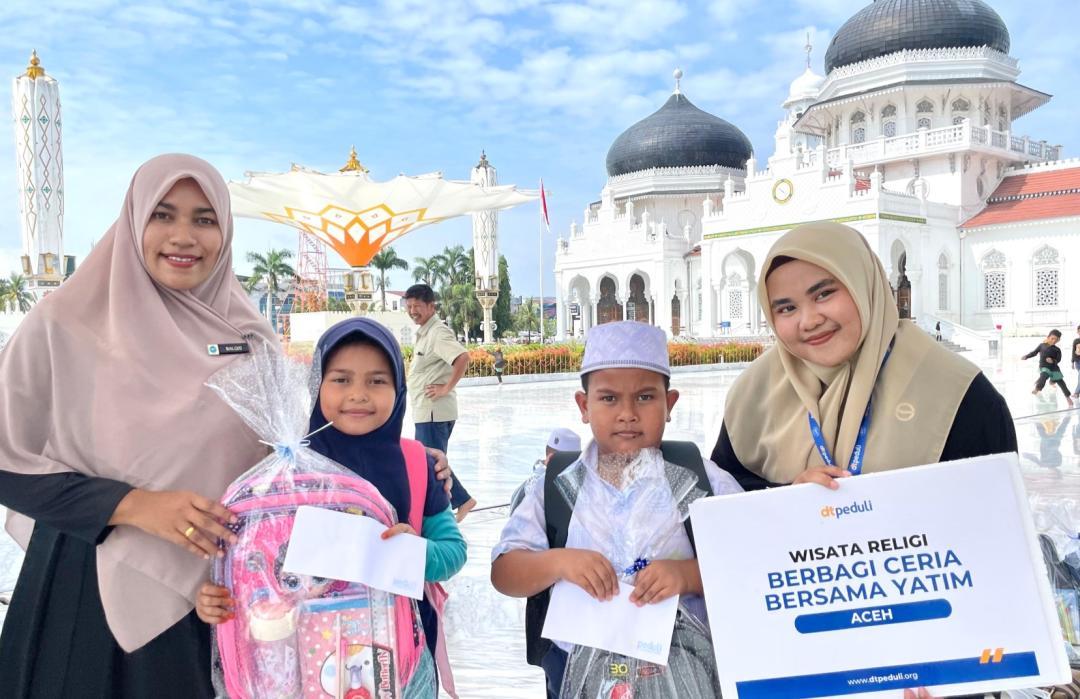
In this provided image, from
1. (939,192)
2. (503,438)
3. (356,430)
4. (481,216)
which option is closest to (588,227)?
(939,192)

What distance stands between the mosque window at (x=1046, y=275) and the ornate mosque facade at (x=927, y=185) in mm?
32

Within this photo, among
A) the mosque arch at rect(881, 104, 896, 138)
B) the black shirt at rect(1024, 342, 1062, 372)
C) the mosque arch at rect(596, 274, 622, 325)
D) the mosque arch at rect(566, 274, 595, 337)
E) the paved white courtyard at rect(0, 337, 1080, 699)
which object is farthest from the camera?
the mosque arch at rect(596, 274, 622, 325)

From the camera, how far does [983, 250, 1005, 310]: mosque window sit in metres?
22.3

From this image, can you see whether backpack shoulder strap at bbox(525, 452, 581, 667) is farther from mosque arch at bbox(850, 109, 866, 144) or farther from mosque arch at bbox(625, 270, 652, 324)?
mosque arch at bbox(625, 270, 652, 324)

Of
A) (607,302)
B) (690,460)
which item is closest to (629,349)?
(690,460)

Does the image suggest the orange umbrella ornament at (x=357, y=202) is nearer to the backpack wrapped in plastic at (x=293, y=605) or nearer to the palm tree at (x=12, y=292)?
the backpack wrapped in plastic at (x=293, y=605)

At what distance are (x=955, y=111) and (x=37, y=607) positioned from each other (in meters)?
27.2

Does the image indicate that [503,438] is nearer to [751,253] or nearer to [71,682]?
[71,682]

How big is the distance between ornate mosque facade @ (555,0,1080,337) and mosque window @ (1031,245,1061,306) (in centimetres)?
3

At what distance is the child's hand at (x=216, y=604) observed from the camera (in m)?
1.14

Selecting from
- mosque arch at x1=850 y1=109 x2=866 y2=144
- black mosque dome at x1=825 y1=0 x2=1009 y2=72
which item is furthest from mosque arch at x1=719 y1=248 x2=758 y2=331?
black mosque dome at x1=825 y1=0 x2=1009 y2=72

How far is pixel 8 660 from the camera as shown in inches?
50.1

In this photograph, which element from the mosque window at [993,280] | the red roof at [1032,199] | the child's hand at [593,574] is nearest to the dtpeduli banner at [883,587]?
the child's hand at [593,574]

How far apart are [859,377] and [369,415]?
0.84m
